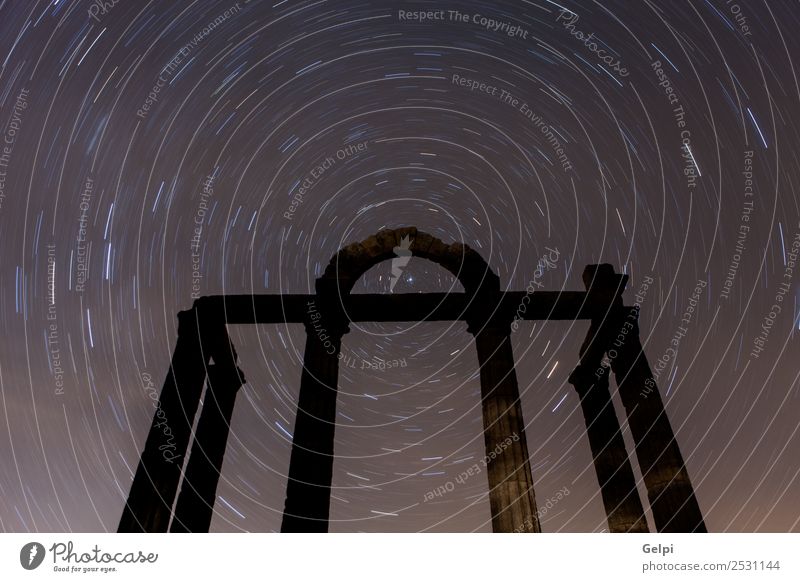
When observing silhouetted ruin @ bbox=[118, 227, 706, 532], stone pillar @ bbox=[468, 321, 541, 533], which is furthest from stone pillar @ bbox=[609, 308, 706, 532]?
stone pillar @ bbox=[468, 321, 541, 533]

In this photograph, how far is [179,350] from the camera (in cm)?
2612

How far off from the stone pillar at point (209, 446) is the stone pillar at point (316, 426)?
603 centimetres

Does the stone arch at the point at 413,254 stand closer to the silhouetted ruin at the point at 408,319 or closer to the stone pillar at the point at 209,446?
the silhouetted ruin at the point at 408,319

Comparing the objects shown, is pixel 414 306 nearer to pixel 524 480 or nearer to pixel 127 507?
pixel 524 480

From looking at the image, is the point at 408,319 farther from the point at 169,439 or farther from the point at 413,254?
the point at 169,439

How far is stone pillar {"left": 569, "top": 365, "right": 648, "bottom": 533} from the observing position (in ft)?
87.3

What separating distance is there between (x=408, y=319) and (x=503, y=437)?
852cm

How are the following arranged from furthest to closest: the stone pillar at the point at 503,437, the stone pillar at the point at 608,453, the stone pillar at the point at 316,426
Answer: the stone pillar at the point at 608,453, the stone pillar at the point at 316,426, the stone pillar at the point at 503,437

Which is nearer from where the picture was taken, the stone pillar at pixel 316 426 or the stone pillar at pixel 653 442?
the stone pillar at pixel 316 426

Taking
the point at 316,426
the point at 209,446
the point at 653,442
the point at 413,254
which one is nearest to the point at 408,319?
the point at 413,254

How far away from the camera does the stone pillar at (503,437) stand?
738 inches

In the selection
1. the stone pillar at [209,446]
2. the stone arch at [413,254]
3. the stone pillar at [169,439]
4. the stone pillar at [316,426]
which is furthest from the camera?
the stone pillar at [209,446]

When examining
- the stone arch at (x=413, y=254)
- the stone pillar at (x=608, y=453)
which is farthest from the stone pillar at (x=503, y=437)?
the stone pillar at (x=608, y=453)
